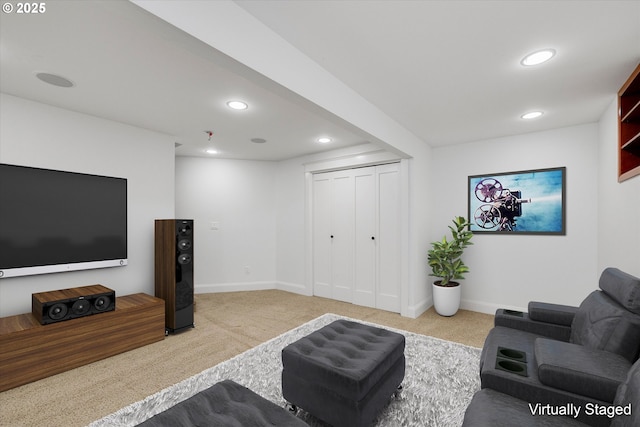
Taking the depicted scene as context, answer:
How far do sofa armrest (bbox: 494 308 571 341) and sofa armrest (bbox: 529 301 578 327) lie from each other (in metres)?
0.03

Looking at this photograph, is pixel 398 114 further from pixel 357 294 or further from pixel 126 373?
pixel 126 373

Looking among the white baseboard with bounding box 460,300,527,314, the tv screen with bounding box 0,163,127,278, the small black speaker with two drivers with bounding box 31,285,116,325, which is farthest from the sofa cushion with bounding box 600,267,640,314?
the tv screen with bounding box 0,163,127,278

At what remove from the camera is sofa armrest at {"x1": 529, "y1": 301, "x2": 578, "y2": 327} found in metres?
2.20

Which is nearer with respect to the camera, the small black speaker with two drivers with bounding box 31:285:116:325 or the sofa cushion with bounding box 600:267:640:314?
the sofa cushion with bounding box 600:267:640:314

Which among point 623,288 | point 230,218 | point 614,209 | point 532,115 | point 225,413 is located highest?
point 532,115

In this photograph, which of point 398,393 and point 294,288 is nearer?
point 398,393

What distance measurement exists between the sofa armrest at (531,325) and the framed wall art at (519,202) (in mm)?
1912

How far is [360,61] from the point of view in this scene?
217 cm

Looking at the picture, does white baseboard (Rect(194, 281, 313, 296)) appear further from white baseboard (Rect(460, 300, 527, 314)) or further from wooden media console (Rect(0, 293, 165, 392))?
white baseboard (Rect(460, 300, 527, 314))

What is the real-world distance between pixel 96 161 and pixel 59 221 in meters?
0.76

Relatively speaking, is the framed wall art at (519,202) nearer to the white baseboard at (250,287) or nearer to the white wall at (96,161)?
the white baseboard at (250,287)

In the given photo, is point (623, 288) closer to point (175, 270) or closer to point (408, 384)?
point (408, 384)

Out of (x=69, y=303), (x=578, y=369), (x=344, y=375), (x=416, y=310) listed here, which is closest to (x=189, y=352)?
(x=69, y=303)

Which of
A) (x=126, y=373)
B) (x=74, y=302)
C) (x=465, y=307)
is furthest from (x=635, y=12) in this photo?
(x=74, y=302)
